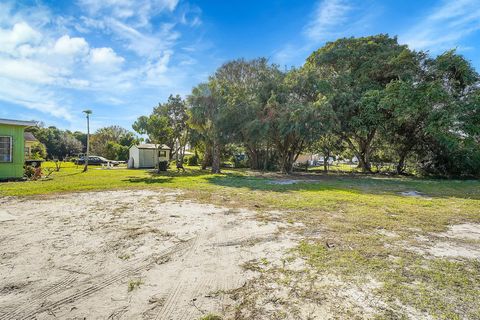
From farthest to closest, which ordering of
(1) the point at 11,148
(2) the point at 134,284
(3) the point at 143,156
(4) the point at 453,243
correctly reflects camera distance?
(3) the point at 143,156 < (1) the point at 11,148 < (4) the point at 453,243 < (2) the point at 134,284

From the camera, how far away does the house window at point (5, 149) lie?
1133 cm

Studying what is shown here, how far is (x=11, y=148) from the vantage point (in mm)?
11523

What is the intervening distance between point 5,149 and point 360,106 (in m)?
19.7

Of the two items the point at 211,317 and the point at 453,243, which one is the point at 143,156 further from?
the point at 453,243

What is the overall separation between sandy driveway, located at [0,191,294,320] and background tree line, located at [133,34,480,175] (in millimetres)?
10783

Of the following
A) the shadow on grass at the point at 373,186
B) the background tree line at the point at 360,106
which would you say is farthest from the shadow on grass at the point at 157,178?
the background tree line at the point at 360,106

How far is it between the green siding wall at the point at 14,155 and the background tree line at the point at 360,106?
723cm

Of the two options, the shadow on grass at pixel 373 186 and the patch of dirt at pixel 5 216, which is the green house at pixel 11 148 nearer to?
the patch of dirt at pixel 5 216

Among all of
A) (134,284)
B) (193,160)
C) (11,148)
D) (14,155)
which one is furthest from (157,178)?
(193,160)

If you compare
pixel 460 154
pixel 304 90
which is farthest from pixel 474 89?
pixel 304 90

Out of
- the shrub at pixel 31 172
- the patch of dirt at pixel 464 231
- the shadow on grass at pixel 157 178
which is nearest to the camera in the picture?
the patch of dirt at pixel 464 231

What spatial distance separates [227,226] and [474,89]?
61.3 ft

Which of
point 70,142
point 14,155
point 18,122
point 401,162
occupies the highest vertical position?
point 70,142

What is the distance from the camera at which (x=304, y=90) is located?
1680 centimetres
